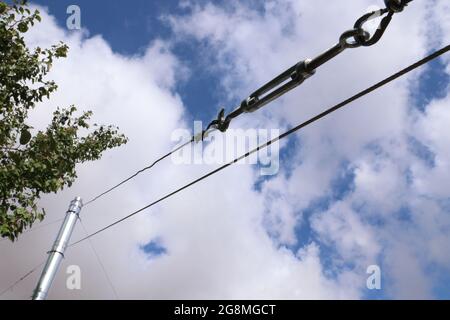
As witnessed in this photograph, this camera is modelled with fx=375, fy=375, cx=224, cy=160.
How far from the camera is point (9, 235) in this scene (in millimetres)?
6316

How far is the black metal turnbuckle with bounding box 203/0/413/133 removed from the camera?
3.14 metres

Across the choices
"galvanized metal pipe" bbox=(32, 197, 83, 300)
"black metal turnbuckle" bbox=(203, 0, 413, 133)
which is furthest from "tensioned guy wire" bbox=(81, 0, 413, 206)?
"galvanized metal pipe" bbox=(32, 197, 83, 300)

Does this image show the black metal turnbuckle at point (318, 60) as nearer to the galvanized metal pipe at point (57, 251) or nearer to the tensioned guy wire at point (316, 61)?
the tensioned guy wire at point (316, 61)

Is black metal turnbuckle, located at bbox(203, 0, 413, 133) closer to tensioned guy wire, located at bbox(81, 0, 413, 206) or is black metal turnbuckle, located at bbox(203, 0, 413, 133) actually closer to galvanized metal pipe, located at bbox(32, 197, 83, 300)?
tensioned guy wire, located at bbox(81, 0, 413, 206)

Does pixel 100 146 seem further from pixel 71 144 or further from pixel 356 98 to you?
pixel 356 98

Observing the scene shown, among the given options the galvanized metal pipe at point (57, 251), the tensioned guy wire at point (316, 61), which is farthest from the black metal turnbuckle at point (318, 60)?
the galvanized metal pipe at point (57, 251)

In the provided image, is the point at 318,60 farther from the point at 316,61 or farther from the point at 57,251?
the point at 57,251

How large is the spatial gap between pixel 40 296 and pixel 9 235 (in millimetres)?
1191

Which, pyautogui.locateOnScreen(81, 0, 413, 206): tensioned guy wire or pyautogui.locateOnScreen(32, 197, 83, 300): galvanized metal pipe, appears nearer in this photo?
pyautogui.locateOnScreen(81, 0, 413, 206): tensioned guy wire

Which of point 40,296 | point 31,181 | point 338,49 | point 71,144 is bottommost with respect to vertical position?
point 40,296

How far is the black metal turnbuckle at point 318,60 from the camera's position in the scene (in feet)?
10.3
